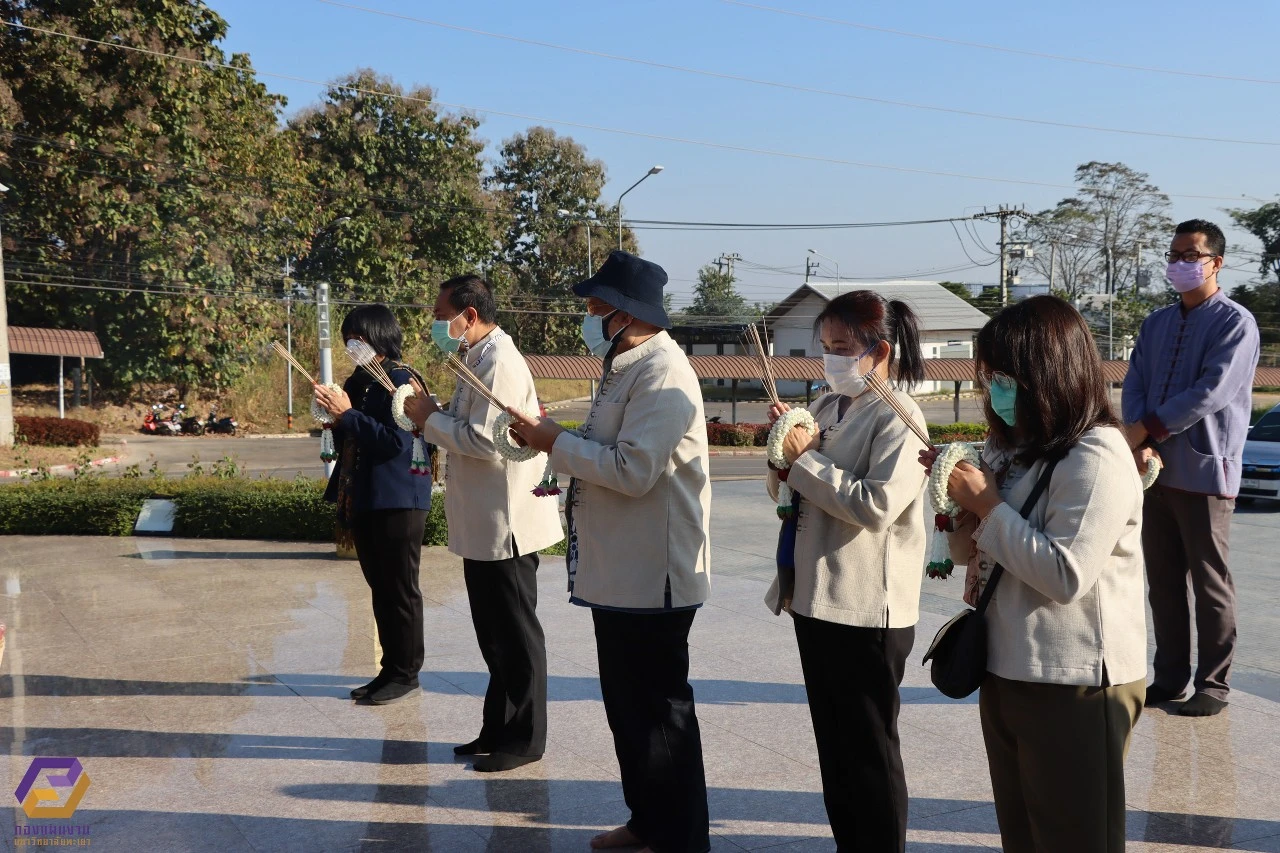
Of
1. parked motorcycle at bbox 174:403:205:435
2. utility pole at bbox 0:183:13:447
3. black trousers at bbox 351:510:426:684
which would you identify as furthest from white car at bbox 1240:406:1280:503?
parked motorcycle at bbox 174:403:205:435

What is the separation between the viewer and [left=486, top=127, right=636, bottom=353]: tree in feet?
168

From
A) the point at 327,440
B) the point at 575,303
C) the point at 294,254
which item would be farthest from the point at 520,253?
the point at 327,440

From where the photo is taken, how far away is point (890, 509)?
9.94 ft

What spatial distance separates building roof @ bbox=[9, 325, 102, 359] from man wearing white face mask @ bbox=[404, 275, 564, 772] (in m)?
30.9

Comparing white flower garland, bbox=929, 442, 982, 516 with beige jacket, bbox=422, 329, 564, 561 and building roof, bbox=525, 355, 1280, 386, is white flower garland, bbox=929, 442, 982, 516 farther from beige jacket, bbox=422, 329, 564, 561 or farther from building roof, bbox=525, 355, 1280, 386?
building roof, bbox=525, 355, 1280, 386

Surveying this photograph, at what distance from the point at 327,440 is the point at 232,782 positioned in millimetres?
1800

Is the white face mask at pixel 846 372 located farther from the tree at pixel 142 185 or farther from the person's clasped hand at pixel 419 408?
the tree at pixel 142 185

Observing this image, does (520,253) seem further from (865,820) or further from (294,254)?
(865,820)

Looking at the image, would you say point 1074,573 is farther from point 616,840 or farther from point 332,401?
point 332,401

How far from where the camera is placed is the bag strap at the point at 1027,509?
2459 mm

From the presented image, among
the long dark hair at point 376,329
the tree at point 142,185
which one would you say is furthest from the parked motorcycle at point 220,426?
the long dark hair at point 376,329

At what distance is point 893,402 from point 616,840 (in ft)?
5.70

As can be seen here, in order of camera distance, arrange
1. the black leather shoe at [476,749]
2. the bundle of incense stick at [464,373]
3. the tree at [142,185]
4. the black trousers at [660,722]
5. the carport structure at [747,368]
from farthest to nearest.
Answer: the carport structure at [747,368] → the tree at [142,185] → the black leather shoe at [476,749] → the bundle of incense stick at [464,373] → the black trousers at [660,722]

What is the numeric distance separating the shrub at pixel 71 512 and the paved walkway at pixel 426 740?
114 inches
